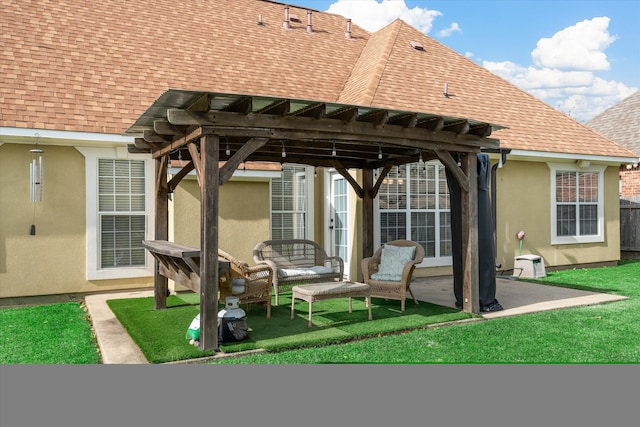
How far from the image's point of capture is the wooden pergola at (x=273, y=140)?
5.46 m

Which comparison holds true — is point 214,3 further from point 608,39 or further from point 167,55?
point 608,39

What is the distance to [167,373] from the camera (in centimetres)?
481

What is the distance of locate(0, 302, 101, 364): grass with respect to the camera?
5.29 m

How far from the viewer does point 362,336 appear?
6090 mm

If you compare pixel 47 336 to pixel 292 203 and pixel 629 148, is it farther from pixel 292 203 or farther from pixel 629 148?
pixel 629 148

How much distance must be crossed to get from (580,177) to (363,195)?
7.00m

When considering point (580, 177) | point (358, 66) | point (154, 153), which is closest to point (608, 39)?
point (580, 177)

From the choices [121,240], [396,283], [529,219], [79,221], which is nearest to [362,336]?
[396,283]

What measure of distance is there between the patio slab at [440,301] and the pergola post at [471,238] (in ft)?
0.96

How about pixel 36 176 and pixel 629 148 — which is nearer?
pixel 36 176

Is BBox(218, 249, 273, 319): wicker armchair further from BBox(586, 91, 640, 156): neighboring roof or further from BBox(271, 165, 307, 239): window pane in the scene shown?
BBox(586, 91, 640, 156): neighboring roof

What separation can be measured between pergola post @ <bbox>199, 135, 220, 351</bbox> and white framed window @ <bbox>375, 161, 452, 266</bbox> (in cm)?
552

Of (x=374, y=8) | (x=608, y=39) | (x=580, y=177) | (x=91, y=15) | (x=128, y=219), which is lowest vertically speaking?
(x=128, y=219)

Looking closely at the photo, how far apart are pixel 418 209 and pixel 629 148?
10800 millimetres
